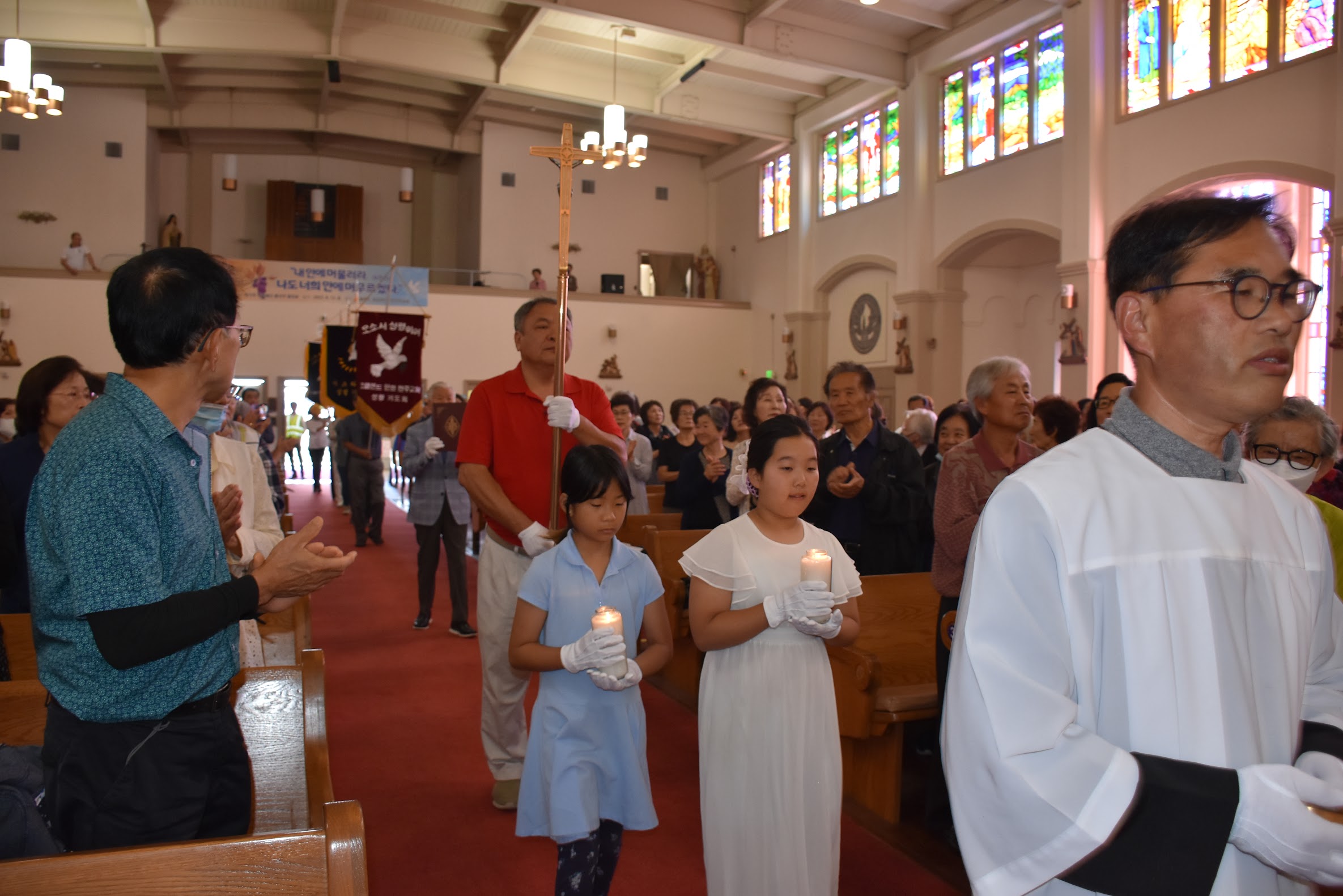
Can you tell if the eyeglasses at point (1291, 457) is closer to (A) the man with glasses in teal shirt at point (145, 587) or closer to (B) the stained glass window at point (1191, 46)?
(A) the man with glasses in teal shirt at point (145, 587)

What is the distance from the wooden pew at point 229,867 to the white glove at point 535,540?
1.85m

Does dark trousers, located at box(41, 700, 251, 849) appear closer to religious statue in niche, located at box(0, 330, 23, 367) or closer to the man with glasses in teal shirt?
the man with glasses in teal shirt

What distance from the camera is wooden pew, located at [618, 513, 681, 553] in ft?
19.5

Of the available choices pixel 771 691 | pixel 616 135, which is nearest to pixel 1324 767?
pixel 771 691

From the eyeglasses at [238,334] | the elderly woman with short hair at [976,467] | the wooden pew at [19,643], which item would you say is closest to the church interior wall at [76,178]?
the wooden pew at [19,643]

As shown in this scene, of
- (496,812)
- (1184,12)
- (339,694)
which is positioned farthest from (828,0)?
(496,812)

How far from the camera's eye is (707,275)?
21391 mm

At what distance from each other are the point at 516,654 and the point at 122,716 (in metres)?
1.16

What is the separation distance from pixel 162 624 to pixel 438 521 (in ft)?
17.2

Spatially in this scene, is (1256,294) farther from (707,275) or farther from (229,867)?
(707,275)

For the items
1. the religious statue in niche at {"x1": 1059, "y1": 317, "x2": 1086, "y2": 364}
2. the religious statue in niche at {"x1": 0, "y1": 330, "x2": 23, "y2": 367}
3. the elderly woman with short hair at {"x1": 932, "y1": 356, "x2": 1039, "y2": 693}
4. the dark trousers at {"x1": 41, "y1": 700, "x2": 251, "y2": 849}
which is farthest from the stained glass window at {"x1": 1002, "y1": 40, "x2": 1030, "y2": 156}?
the religious statue in niche at {"x1": 0, "y1": 330, "x2": 23, "y2": 367}

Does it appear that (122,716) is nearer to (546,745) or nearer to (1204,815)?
(546,745)

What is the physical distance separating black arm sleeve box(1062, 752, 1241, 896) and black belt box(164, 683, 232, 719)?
4.57 ft

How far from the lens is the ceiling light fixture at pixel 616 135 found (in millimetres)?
11789
